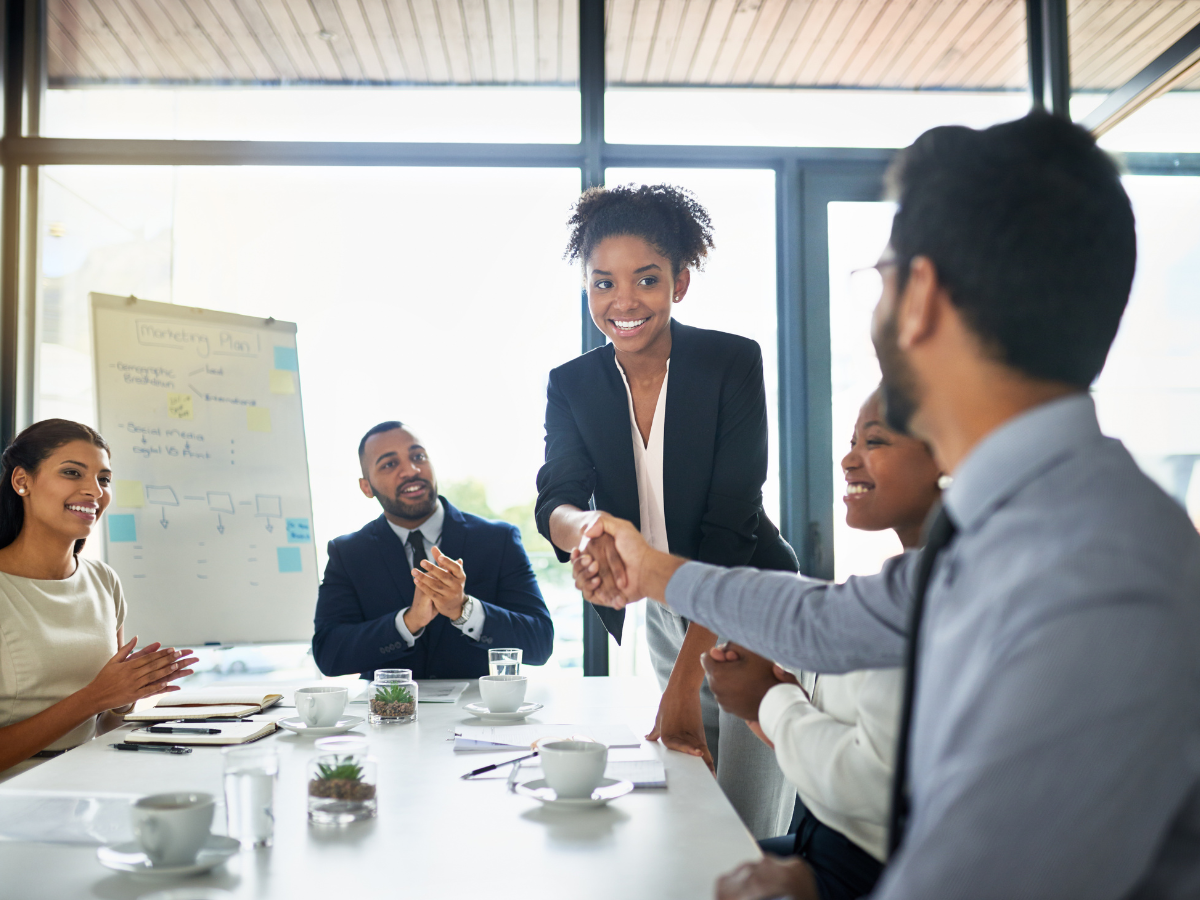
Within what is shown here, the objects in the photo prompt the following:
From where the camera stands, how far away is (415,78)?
3.61 metres

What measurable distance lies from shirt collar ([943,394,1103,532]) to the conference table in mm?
486

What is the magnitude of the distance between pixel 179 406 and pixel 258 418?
27 centimetres

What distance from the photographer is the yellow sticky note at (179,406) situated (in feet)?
10.8

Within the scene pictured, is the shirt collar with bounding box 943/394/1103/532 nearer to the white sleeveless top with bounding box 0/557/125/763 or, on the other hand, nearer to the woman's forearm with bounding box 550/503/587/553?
the woman's forearm with bounding box 550/503/587/553

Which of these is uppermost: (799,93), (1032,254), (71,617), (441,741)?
(799,93)

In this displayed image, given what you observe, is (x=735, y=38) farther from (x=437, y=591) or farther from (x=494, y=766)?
(x=494, y=766)

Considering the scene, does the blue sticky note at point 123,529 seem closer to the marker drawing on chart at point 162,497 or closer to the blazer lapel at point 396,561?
the marker drawing on chart at point 162,497

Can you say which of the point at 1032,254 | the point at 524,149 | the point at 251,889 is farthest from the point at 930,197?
the point at 524,149

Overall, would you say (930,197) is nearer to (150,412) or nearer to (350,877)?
(350,877)

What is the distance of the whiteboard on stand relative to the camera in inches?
127

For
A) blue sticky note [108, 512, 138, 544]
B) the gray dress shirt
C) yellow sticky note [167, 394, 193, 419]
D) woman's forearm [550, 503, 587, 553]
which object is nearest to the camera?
the gray dress shirt

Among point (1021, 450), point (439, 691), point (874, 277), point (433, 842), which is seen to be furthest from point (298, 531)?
point (1021, 450)

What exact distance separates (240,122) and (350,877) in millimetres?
3315

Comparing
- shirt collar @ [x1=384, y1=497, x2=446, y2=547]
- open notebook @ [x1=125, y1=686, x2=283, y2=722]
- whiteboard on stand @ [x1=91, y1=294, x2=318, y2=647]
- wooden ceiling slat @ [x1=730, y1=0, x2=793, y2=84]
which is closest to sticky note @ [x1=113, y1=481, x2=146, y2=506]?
whiteboard on stand @ [x1=91, y1=294, x2=318, y2=647]
